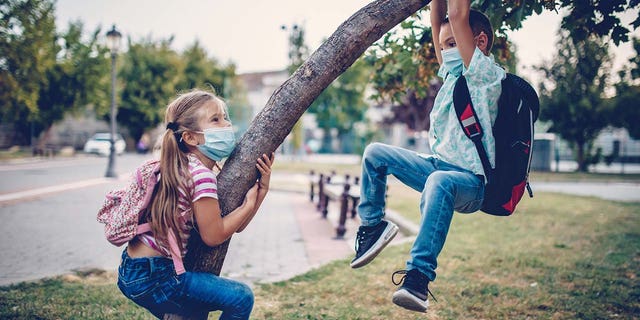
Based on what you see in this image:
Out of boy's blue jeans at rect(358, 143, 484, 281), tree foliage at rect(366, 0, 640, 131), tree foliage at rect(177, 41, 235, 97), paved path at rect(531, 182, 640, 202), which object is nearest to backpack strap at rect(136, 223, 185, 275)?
boy's blue jeans at rect(358, 143, 484, 281)

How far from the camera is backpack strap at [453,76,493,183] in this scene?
2.85 metres

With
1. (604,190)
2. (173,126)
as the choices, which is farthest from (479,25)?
(604,190)

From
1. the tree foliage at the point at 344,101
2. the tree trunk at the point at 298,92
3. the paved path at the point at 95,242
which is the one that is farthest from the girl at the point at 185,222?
the tree foliage at the point at 344,101

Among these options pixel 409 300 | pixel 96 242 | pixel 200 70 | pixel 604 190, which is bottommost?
pixel 96 242

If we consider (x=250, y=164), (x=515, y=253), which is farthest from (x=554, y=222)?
(x=250, y=164)

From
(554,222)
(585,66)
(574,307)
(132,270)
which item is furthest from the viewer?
(585,66)

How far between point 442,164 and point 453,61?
641 millimetres

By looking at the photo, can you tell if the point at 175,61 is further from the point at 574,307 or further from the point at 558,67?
the point at 574,307

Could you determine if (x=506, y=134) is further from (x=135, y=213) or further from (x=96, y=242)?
(x=96, y=242)

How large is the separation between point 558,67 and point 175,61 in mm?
32155

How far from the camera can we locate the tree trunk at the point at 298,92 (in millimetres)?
2887

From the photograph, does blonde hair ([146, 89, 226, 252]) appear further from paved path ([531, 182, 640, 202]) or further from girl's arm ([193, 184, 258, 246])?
paved path ([531, 182, 640, 202])

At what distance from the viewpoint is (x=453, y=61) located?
300cm

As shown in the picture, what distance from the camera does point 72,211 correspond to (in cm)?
1120
